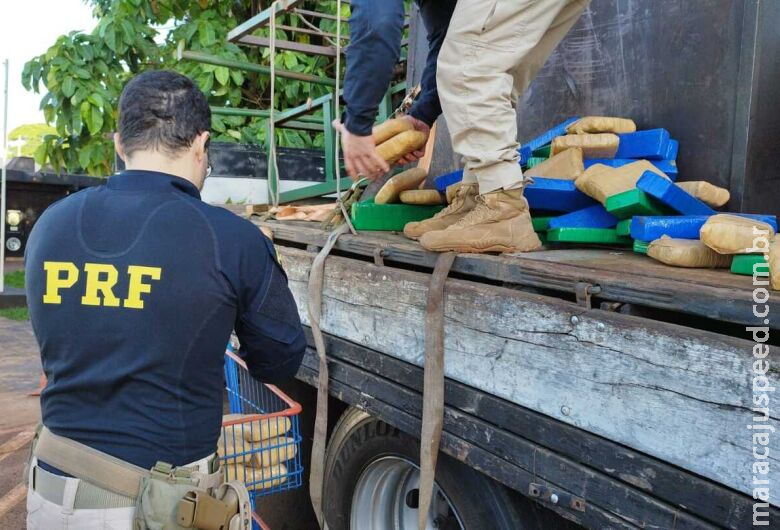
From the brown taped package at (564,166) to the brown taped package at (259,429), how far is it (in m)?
1.37

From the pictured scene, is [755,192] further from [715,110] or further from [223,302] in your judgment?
[223,302]

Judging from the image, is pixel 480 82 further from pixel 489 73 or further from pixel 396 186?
pixel 396 186

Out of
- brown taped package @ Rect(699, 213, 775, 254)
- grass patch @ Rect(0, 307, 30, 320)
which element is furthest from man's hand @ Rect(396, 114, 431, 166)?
grass patch @ Rect(0, 307, 30, 320)

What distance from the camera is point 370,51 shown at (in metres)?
2.28

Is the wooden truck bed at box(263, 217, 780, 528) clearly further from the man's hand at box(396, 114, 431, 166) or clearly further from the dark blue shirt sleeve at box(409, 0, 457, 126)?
the dark blue shirt sleeve at box(409, 0, 457, 126)

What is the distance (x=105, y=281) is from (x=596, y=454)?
125cm

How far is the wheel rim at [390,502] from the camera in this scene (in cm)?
244

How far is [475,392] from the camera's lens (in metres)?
1.89

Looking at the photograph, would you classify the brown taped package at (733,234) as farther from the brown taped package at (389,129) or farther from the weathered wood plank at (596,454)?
the brown taped package at (389,129)

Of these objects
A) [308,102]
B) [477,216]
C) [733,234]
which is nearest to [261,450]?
[477,216]

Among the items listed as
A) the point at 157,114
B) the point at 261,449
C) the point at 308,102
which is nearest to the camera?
the point at 157,114

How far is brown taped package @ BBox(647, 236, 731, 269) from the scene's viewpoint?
5.90ft

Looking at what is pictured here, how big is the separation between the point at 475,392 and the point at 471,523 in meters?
0.44

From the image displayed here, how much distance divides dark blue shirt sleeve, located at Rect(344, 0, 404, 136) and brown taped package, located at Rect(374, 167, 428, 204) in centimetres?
59
